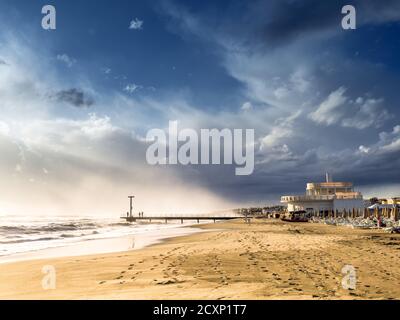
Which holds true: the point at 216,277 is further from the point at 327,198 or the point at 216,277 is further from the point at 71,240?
the point at 327,198

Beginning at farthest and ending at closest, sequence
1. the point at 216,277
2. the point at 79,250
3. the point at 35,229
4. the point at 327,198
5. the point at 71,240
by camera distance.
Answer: the point at 327,198 < the point at 35,229 < the point at 71,240 < the point at 79,250 < the point at 216,277

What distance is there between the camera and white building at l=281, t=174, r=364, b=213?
94688 millimetres

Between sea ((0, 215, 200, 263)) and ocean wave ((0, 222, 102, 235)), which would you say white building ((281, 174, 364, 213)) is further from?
ocean wave ((0, 222, 102, 235))

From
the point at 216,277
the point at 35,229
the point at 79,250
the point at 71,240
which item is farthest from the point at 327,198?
the point at 216,277

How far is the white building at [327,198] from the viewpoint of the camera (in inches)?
3728

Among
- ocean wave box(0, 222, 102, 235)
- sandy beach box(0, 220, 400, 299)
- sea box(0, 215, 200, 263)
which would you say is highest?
sandy beach box(0, 220, 400, 299)

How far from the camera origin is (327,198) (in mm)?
95938

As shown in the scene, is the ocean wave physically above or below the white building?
below

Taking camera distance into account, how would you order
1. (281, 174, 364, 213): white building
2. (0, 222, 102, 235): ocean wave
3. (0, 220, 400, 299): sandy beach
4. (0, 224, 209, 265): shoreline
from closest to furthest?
1. (0, 220, 400, 299): sandy beach
2. (0, 224, 209, 265): shoreline
3. (0, 222, 102, 235): ocean wave
4. (281, 174, 364, 213): white building

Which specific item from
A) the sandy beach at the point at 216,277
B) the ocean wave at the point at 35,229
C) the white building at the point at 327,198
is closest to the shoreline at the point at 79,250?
the sandy beach at the point at 216,277

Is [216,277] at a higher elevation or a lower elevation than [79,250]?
higher

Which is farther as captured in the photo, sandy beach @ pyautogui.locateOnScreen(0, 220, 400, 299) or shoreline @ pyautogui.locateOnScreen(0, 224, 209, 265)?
shoreline @ pyautogui.locateOnScreen(0, 224, 209, 265)

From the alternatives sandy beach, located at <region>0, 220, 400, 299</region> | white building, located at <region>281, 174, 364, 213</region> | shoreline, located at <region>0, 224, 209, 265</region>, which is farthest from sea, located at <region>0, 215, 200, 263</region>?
white building, located at <region>281, 174, 364, 213</region>

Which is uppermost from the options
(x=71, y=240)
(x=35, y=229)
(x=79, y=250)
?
(x=79, y=250)
